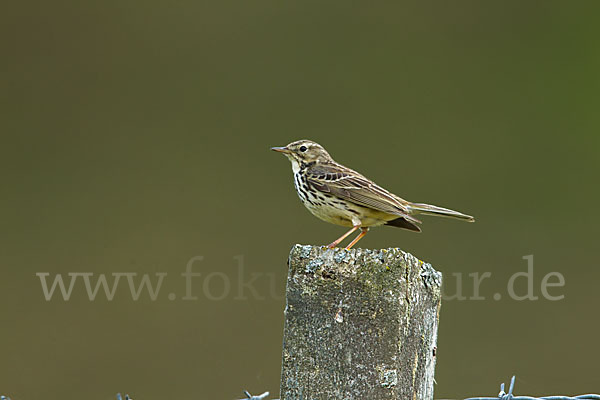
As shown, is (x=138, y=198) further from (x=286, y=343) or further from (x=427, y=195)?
(x=286, y=343)

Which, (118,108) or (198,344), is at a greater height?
(118,108)

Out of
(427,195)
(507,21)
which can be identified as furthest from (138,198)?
(507,21)

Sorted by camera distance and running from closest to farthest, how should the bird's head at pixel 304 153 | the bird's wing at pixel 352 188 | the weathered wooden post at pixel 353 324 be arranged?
the weathered wooden post at pixel 353 324 → the bird's wing at pixel 352 188 → the bird's head at pixel 304 153

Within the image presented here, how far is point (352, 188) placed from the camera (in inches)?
171

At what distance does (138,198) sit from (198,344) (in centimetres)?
147

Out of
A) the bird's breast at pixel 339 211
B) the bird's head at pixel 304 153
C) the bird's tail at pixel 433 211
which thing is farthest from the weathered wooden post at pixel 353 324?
the bird's head at pixel 304 153

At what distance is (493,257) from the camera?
6.96 m

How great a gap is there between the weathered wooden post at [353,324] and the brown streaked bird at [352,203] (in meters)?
1.60

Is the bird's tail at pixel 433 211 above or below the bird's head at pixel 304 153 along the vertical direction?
below

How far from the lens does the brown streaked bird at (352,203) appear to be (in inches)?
167

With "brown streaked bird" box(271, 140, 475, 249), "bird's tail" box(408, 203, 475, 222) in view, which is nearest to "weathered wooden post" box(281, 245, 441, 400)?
"brown streaked bird" box(271, 140, 475, 249)

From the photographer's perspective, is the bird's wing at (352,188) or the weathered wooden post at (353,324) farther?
the bird's wing at (352,188)

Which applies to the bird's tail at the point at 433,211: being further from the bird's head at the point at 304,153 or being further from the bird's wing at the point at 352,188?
the bird's head at the point at 304,153

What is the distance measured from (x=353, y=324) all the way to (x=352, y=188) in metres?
1.93
